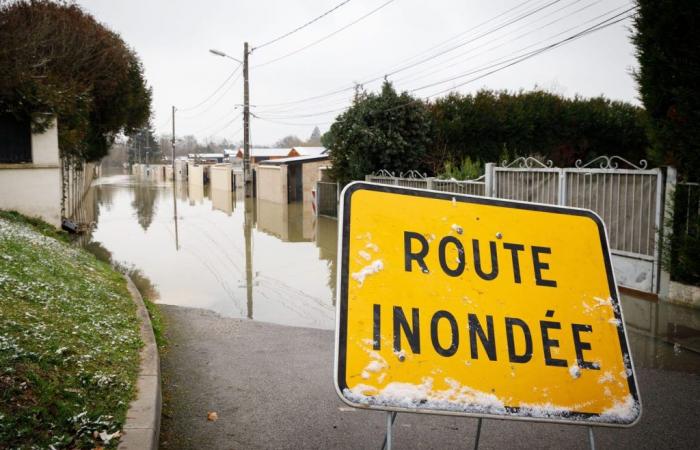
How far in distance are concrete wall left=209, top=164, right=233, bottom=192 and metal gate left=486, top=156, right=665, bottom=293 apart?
32.8m

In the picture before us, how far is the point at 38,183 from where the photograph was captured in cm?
1377

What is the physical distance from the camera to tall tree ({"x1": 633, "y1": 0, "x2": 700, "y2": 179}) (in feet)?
20.7

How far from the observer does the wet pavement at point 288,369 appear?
3.76m

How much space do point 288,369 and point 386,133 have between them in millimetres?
Answer: 13524

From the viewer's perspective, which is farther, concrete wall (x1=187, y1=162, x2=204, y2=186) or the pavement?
concrete wall (x1=187, y1=162, x2=204, y2=186)

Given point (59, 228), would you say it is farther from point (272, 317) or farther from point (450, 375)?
point (450, 375)

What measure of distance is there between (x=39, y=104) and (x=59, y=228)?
3.08 metres

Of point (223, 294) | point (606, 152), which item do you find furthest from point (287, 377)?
point (606, 152)

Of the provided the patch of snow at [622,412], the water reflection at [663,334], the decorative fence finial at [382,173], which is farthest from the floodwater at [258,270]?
the patch of snow at [622,412]

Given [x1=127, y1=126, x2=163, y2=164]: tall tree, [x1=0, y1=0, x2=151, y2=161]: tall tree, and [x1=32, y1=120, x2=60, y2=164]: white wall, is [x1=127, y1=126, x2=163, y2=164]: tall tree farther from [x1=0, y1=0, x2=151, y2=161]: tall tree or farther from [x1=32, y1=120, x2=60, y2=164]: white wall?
[x1=32, y1=120, x2=60, y2=164]: white wall

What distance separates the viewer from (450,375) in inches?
86.7

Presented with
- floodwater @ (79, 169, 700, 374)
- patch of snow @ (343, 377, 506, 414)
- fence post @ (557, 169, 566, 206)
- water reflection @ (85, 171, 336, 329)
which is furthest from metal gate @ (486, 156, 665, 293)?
patch of snow @ (343, 377, 506, 414)

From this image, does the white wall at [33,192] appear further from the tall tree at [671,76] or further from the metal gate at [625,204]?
the tall tree at [671,76]

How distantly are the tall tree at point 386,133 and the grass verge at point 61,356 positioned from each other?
11.7m
